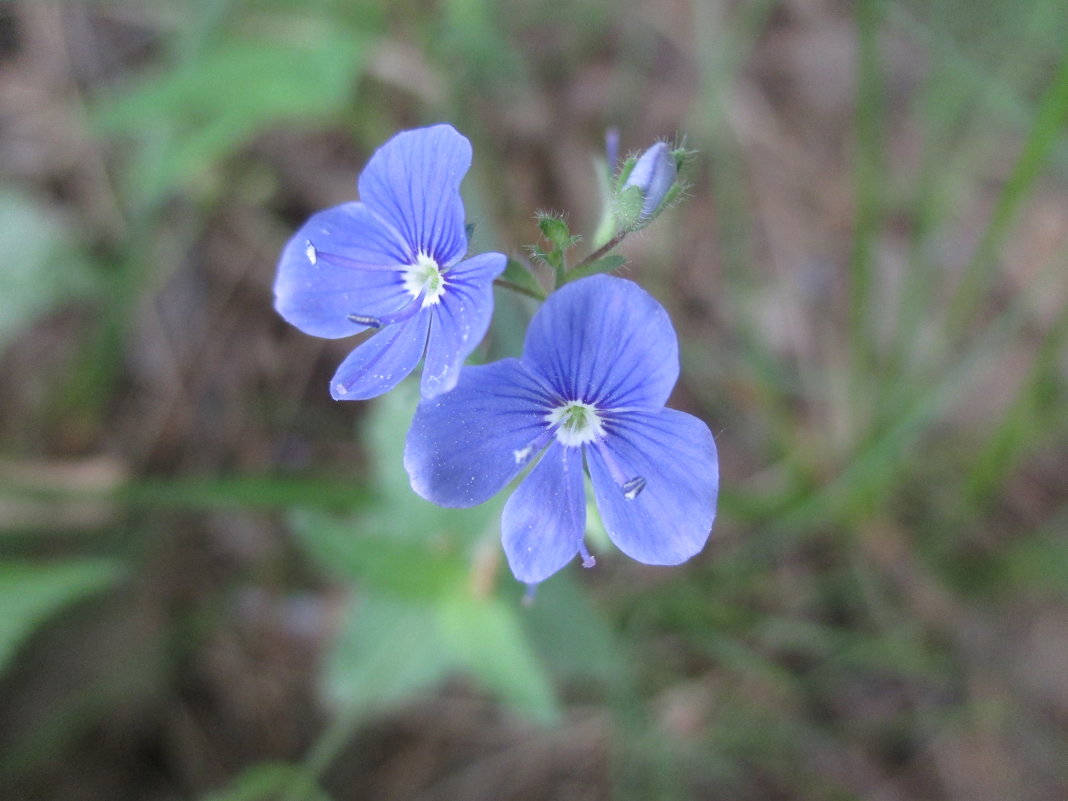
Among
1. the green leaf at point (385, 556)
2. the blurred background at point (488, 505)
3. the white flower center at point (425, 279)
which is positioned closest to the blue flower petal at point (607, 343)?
the white flower center at point (425, 279)

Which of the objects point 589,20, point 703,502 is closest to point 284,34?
point 589,20

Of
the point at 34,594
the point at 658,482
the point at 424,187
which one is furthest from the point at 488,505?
the point at 34,594

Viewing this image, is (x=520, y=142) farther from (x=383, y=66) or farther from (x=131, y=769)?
(x=131, y=769)

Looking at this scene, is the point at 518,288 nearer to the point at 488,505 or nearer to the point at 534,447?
the point at 534,447

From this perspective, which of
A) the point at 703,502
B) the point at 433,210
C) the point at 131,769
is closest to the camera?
the point at 703,502

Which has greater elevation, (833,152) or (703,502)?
(833,152)

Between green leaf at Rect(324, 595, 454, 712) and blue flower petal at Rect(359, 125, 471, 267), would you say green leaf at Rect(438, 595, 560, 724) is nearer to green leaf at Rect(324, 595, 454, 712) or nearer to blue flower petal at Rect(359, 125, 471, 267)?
green leaf at Rect(324, 595, 454, 712)

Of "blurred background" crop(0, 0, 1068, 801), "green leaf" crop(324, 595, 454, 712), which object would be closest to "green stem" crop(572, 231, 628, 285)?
"blurred background" crop(0, 0, 1068, 801)
